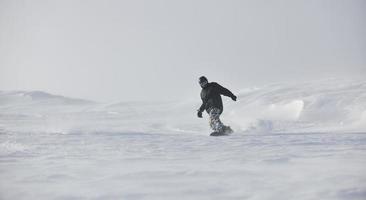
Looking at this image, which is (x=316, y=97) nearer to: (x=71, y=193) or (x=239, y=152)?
(x=239, y=152)

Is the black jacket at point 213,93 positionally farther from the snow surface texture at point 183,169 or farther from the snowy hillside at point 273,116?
the snow surface texture at point 183,169

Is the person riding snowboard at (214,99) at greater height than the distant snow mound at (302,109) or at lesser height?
lesser

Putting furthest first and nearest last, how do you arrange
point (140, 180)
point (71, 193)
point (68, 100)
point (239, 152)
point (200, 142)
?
point (68, 100)
point (200, 142)
point (239, 152)
point (140, 180)
point (71, 193)

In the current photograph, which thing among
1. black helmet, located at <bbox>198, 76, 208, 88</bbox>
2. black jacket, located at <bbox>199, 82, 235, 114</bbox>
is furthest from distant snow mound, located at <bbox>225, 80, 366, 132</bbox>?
black helmet, located at <bbox>198, 76, 208, 88</bbox>

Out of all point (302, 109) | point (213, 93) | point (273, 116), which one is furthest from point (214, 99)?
point (273, 116)

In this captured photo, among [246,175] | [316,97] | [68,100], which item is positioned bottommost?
[246,175]

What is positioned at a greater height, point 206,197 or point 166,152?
point 166,152

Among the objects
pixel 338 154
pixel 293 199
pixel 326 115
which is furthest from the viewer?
pixel 326 115

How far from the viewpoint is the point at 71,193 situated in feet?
17.0

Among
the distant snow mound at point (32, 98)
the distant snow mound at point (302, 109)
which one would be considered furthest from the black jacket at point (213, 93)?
the distant snow mound at point (32, 98)

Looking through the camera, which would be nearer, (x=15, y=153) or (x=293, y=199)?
(x=293, y=199)

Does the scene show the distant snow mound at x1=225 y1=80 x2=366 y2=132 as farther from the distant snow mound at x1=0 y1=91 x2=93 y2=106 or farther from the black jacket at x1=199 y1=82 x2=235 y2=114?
the distant snow mound at x1=0 y1=91 x2=93 y2=106

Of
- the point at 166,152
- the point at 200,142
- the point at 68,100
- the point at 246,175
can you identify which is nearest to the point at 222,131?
the point at 200,142

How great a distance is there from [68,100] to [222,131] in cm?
4394
